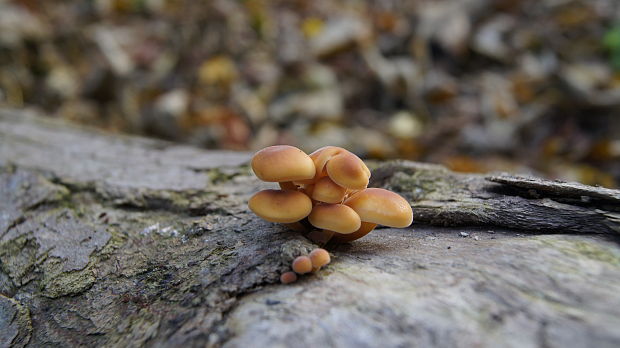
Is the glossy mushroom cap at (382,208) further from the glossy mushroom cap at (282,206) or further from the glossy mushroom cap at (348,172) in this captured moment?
the glossy mushroom cap at (282,206)

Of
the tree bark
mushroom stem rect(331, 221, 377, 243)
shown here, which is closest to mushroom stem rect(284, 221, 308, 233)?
the tree bark

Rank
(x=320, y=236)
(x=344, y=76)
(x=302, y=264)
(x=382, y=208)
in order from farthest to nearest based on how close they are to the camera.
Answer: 1. (x=344, y=76)
2. (x=320, y=236)
3. (x=382, y=208)
4. (x=302, y=264)

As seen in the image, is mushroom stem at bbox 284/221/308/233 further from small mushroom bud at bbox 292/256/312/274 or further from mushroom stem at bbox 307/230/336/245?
small mushroom bud at bbox 292/256/312/274

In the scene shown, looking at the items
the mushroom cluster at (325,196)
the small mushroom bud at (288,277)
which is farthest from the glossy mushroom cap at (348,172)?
the small mushroom bud at (288,277)

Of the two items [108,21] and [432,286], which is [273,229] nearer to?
[432,286]

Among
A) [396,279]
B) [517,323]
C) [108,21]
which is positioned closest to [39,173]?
[396,279]

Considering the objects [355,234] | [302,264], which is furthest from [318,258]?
[355,234]

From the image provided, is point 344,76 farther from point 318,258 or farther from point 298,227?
point 318,258
